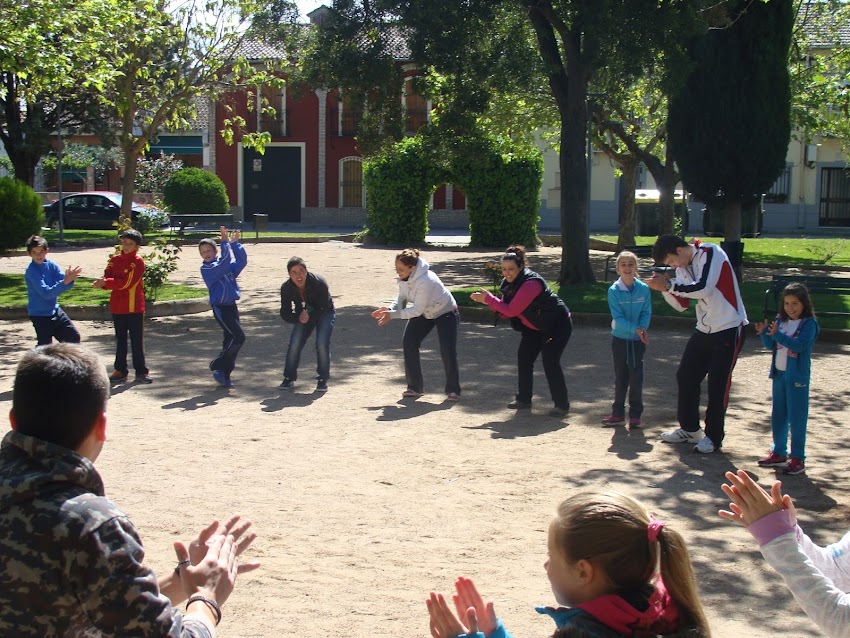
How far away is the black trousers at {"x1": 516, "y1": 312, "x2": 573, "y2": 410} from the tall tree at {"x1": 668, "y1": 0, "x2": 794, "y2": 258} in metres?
Result: 11.5

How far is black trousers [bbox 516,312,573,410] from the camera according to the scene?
980 cm

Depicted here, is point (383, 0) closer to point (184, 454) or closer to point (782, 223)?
point (184, 454)

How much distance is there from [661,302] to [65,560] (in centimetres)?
1528

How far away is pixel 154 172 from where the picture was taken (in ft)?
151

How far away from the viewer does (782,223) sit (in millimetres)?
45188

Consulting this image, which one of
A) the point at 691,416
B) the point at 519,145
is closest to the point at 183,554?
the point at 691,416

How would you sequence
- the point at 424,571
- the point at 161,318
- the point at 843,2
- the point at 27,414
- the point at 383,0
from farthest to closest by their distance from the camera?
the point at 843,2 → the point at 383,0 → the point at 161,318 → the point at 424,571 → the point at 27,414

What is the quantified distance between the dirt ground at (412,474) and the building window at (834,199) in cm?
3467

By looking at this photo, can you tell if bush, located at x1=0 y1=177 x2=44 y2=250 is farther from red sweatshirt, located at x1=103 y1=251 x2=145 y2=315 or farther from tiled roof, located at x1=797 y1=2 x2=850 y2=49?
tiled roof, located at x1=797 y1=2 x2=850 y2=49

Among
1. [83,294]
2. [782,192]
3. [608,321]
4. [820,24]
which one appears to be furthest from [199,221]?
[782,192]

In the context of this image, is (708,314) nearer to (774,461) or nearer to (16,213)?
(774,461)

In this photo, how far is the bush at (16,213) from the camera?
1034 inches

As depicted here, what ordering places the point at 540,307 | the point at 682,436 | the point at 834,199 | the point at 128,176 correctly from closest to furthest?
the point at 682,436, the point at 540,307, the point at 128,176, the point at 834,199

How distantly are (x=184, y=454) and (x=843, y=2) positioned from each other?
2072 centimetres
